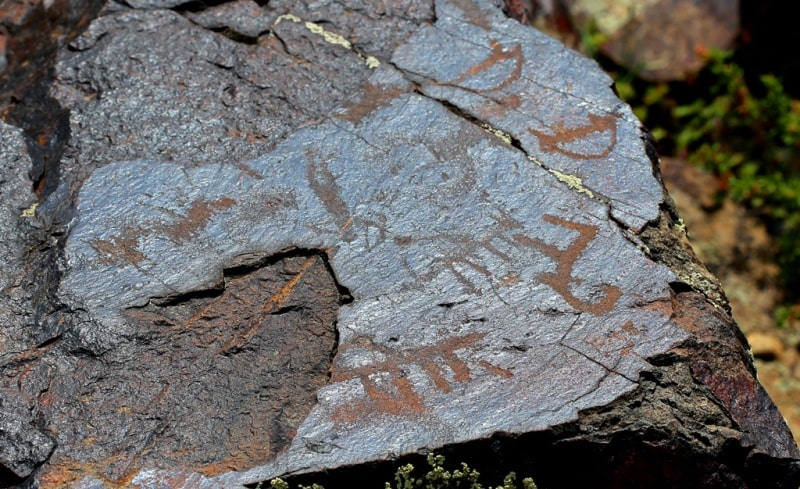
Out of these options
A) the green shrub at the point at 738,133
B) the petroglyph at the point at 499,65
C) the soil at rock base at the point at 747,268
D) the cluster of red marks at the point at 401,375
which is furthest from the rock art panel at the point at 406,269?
the green shrub at the point at 738,133

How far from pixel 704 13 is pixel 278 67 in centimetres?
229

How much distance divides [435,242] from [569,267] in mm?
264

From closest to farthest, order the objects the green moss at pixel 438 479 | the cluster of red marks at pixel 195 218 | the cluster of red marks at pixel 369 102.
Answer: the green moss at pixel 438 479, the cluster of red marks at pixel 195 218, the cluster of red marks at pixel 369 102

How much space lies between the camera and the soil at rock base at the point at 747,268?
3.31m

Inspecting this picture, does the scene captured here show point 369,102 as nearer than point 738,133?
Yes

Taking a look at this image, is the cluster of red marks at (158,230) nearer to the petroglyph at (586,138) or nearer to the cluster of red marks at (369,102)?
the cluster of red marks at (369,102)

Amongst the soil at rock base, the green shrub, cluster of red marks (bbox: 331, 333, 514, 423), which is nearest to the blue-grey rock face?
cluster of red marks (bbox: 331, 333, 514, 423)

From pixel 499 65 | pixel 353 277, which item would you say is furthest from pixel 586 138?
pixel 353 277

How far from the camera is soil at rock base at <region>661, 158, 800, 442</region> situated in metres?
3.31

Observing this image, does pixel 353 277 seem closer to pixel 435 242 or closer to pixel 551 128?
pixel 435 242

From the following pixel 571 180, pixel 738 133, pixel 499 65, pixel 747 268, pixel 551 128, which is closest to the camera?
pixel 571 180

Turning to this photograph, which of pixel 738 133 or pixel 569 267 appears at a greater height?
pixel 569 267

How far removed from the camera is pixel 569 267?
1824 millimetres

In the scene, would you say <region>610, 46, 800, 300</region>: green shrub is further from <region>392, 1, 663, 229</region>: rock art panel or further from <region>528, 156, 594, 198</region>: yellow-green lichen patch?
<region>528, 156, 594, 198</region>: yellow-green lichen patch
